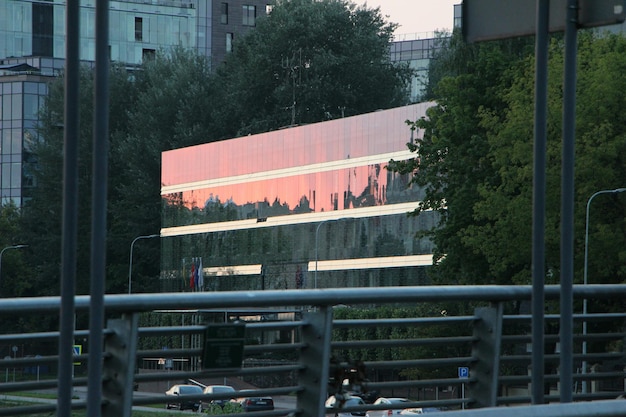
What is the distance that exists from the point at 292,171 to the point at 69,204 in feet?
251

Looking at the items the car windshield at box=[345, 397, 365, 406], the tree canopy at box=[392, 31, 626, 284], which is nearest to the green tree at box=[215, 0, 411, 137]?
the tree canopy at box=[392, 31, 626, 284]

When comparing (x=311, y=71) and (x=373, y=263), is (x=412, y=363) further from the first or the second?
(x=311, y=71)

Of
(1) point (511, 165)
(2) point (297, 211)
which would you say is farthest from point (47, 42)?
(1) point (511, 165)

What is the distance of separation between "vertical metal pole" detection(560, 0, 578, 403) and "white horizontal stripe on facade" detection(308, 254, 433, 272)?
60.8 m

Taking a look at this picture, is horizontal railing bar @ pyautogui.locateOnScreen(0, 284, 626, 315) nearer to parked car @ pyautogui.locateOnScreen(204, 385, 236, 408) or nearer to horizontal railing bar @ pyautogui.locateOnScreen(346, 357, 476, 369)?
horizontal railing bar @ pyautogui.locateOnScreen(346, 357, 476, 369)

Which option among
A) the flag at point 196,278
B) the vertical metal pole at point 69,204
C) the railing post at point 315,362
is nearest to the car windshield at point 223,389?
the railing post at point 315,362

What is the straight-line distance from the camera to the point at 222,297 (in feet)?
22.3

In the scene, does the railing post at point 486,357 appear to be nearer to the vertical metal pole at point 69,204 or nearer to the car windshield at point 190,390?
the car windshield at point 190,390

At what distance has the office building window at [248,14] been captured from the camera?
472 feet

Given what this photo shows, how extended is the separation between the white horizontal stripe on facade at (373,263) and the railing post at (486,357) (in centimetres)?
5933

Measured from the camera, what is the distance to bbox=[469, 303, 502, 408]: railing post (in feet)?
26.1

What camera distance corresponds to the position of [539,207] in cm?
638

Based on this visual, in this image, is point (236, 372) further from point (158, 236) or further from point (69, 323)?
point (158, 236)

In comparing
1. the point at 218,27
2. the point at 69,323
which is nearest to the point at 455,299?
the point at 69,323
